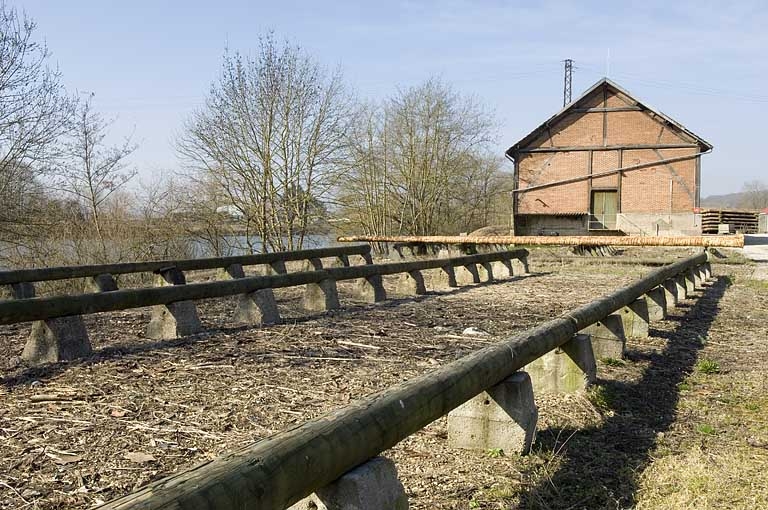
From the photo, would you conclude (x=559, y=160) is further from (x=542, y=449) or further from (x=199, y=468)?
(x=199, y=468)

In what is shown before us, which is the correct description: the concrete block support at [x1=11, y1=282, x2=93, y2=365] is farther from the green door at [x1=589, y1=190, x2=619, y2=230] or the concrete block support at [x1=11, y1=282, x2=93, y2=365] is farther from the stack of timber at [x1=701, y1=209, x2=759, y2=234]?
the stack of timber at [x1=701, y1=209, x2=759, y2=234]

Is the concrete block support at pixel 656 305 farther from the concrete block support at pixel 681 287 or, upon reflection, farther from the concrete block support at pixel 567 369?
the concrete block support at pixel 567 369

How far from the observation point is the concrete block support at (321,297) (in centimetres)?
852

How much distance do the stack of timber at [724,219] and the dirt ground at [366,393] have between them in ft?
96.0

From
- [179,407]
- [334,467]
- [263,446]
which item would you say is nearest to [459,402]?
[334,467]

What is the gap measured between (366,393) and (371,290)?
16.6ft

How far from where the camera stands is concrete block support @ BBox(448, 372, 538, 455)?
3.57 metres

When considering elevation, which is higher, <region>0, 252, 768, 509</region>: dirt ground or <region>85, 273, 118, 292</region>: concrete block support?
<region>85, 273, 118, 292</region>: concrete block support

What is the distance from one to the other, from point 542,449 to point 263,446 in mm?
2172

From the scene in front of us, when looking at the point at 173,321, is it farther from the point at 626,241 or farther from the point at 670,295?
the point at 626,241

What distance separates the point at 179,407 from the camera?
4078 millimetres

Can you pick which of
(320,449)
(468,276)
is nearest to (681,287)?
(468,276)

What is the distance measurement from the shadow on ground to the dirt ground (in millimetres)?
14

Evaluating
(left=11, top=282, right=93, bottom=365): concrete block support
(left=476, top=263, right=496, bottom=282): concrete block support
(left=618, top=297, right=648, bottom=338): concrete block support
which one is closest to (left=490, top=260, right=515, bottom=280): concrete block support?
(left=476, top=263, right=496, bottom=282): concrete block support
